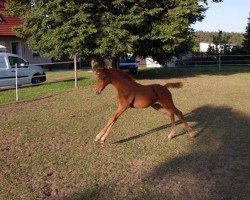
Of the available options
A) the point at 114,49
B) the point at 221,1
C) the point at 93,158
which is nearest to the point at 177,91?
the point at 114,49

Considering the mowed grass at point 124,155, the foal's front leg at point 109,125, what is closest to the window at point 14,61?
the mowed grass at point 124,155

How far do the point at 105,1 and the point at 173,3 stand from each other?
11.4 ft

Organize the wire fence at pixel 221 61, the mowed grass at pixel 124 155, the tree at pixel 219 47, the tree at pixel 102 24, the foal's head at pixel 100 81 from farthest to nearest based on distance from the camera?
the tree at pixel 219 47 → the wire fence at pixel 221 61 → the tree at pixel 102 24 → the foal's head at pixel 100 81 → the mowed grass at pixel 124 155

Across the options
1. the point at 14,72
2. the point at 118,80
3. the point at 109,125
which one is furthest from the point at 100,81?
the point at 14,72

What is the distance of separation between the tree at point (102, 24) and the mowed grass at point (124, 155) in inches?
266

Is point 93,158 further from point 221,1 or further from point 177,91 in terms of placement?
point 221,1

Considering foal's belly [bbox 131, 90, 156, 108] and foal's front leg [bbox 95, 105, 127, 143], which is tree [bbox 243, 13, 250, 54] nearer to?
foal's belly [bbox 131, 90, 156, 108]

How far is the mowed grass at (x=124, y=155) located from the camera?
6039mm

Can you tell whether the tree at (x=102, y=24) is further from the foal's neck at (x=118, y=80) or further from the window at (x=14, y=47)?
the window at (x=14, y=47)

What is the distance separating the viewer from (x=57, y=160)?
24.8ft

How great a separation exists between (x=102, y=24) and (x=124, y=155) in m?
13.0

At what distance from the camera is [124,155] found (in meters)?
7.82

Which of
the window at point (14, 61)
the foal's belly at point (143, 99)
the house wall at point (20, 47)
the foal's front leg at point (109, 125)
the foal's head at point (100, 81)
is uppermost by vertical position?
the house wall at point (20, 47)

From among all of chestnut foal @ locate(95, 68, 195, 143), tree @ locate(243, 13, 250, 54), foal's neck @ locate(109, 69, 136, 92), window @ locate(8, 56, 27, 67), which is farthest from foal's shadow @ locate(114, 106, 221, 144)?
tree @ locate(243, 13, 250, 54)
